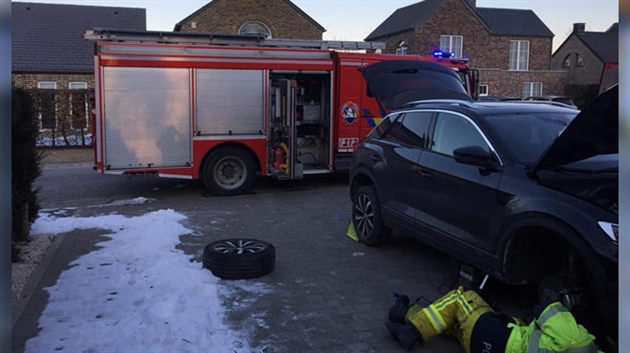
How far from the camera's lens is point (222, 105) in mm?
10555

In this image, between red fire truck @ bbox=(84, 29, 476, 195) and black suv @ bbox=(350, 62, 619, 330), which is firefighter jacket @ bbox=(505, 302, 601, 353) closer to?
black suv @ bbox=(350, 62, 619, 330)

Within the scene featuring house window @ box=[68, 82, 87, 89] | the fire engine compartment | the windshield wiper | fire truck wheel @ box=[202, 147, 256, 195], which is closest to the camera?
the windshield wiper

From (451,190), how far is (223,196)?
6.37 meters

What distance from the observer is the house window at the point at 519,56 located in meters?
44.0

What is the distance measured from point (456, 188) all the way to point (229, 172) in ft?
21.4

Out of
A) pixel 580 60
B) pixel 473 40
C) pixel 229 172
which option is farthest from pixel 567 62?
pixel 229 172

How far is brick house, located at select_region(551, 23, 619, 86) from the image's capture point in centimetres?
4641

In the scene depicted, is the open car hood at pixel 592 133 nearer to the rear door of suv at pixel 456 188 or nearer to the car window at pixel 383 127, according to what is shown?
the rear door of suv at pixel 456 188

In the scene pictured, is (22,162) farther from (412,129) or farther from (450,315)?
(450,315)

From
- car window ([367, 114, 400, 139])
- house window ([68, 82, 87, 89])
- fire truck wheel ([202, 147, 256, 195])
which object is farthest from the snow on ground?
house window ([68, 82, 87, 89])

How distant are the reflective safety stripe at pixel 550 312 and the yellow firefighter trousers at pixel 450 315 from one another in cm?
58

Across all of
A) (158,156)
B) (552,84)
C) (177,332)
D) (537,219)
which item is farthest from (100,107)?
(552,84)

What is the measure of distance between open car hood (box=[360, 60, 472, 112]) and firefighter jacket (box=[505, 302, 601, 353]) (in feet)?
14.9

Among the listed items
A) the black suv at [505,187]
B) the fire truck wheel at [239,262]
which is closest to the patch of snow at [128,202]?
the fire truck wheel at [239,262]
